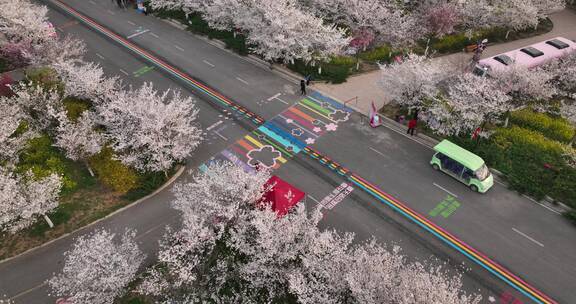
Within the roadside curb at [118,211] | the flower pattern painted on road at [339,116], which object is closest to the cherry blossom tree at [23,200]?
the roadside curb at [118,211]

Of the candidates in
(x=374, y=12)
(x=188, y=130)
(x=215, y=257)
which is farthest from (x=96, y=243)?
(x=374, y=12)

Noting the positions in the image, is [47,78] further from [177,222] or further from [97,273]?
[97,273]

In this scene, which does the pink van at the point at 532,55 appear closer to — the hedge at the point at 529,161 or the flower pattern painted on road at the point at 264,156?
the hedge at the point at 529,161

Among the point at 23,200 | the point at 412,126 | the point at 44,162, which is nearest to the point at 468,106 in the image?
the point at 412,126

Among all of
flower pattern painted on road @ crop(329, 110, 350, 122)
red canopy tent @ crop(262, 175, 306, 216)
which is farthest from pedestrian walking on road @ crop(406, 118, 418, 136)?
red canopy tent @ crop(262, 175, 306, 216)

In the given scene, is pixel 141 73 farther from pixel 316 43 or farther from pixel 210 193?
pixel 210 193

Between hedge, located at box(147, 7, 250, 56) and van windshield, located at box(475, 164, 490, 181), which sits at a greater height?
hedge, located at box(147, 7, 250, 56)

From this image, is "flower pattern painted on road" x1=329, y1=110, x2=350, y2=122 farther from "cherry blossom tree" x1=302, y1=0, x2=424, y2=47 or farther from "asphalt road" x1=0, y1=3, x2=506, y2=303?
"cherry blossom tree" x1=302, y1=0, x2=424, y2=47
